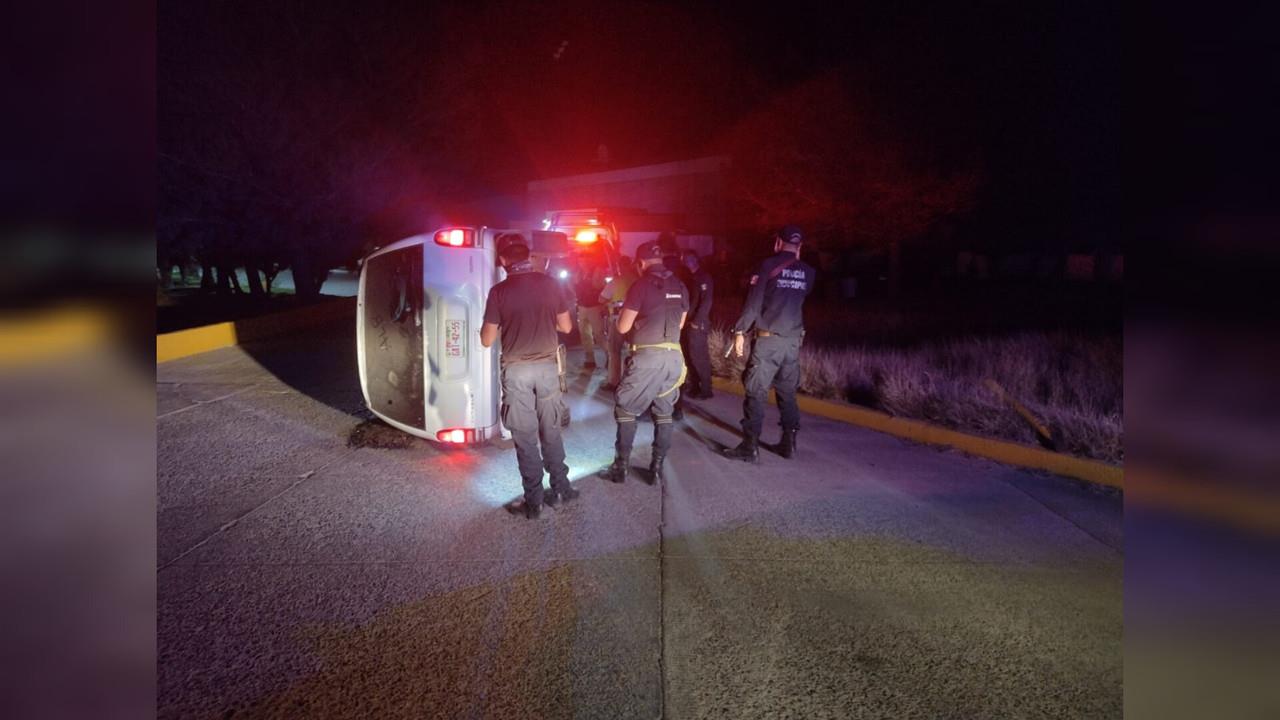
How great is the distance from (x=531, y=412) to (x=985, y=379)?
582 centimetres

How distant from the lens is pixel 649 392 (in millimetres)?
6062

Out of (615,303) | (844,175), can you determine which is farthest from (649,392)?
(844,175)

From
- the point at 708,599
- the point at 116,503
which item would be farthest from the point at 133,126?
the point at 708,599

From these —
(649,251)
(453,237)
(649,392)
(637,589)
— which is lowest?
(637,589)

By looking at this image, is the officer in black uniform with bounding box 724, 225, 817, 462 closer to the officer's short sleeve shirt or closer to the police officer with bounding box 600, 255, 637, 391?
the officer's short sleeve shirt

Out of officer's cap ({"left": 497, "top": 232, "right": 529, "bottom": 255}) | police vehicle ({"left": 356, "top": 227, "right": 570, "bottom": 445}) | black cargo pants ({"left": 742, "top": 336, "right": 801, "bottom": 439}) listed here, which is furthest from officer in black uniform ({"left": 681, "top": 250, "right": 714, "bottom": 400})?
officer's cap ({"left": 497, "top": 232, "right": 529, "bottom": 255})

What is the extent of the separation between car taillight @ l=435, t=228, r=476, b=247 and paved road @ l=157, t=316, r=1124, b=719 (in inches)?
77.7

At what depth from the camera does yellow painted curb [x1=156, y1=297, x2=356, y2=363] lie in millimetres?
12484

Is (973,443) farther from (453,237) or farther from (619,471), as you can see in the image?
(453,237)

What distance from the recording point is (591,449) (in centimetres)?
731

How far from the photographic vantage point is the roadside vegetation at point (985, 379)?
277 inches

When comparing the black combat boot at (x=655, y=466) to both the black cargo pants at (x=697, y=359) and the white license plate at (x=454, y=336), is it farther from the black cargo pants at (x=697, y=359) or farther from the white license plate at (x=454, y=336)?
the black cargo pants at (x=697, y=359)

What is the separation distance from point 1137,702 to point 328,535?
4833 millimetres

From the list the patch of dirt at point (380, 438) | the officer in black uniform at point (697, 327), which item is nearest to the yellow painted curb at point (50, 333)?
the patch of dirt at point (380, 438)
